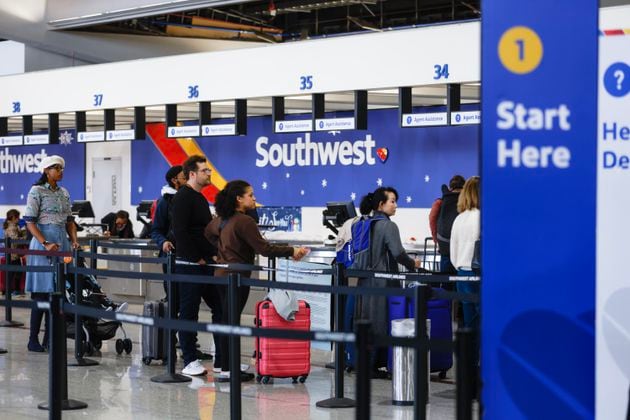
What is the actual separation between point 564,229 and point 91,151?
19.5m

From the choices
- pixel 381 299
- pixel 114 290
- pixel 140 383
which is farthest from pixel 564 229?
pixel 114 290

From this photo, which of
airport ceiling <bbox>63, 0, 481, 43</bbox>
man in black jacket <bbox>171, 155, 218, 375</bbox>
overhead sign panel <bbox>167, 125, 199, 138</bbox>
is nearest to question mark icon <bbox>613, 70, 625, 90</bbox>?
man in black jacket <bbox>171, 155, 218, 375</bbox>

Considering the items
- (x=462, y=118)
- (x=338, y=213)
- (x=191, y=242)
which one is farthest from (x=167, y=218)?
(x=462, y=118)

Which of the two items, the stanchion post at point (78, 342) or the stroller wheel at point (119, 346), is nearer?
the stanchion post at point (78, 342)

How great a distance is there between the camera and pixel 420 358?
4.98 meters

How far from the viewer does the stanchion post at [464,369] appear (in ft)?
13.1

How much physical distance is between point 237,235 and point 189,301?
0.69 m

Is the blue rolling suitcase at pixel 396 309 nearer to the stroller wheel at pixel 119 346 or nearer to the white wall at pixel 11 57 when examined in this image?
the stroller wheel at pixel 119 346

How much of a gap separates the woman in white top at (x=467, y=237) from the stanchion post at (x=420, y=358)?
251 centimetres

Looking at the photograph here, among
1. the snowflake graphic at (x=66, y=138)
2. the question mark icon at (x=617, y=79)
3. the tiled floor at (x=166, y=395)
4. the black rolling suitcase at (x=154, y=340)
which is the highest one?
the snowflake graphic at (x=66, y=138)

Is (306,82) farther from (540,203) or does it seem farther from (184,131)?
(540,203)

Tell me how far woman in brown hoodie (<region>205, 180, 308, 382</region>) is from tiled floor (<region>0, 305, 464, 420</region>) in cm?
56

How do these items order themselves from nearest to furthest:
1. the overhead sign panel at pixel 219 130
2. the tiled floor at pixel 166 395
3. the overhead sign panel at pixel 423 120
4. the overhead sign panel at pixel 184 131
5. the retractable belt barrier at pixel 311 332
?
the retractable belt barrier at pixel 311 332, the tiled floor at pixel 166 395, the overhead sign panel at pixel 423 120, the overhead sign panel at pixel 219 130, the overhead sign panel at pixel 184 131

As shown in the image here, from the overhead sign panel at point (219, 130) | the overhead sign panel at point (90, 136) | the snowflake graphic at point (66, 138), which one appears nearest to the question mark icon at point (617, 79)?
the overhead sign panel at point (219, 130)
